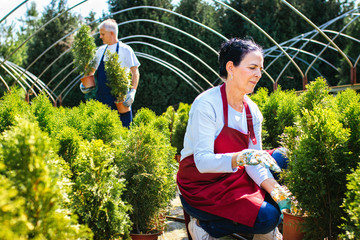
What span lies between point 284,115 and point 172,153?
1408 millimetres

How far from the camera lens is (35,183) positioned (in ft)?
4.69

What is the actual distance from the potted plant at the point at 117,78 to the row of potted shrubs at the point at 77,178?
52 centimetres

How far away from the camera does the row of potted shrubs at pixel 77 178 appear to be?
140cm

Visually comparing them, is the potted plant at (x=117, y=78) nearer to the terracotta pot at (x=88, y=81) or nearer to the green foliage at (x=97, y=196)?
the terracotta pot at (x=88, y=81)

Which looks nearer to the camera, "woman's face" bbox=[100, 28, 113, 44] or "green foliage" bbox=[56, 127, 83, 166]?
"green foliage" bbox=[56, 127, 83, 166]

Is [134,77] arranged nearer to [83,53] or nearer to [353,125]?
[83,53]

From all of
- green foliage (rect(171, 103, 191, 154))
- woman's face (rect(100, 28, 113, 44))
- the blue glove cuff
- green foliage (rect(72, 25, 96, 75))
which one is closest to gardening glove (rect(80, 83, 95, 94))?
green foliage (rect(72, 25, 96, 75))

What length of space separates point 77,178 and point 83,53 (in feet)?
10.9

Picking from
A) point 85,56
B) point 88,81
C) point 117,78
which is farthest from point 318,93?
point 85,56

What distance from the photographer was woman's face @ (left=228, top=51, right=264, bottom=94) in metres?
2.65

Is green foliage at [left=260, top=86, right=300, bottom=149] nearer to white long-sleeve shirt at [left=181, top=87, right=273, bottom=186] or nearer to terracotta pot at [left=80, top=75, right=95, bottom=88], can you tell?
white long-sleeve shirt at [left=181, top=87, right=273, bottom=186]

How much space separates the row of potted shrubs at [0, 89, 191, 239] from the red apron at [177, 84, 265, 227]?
1.04ft

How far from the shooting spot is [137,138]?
9.69ft

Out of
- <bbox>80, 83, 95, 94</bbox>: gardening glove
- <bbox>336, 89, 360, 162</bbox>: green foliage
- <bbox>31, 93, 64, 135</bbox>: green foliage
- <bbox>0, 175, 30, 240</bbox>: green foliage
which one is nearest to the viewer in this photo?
<bbox>0, 175, 30, 240</bbox>: green foliage
